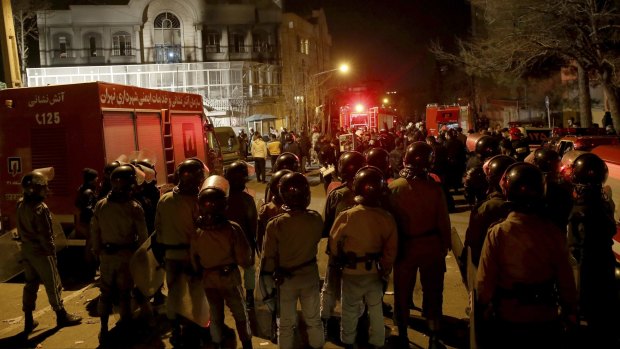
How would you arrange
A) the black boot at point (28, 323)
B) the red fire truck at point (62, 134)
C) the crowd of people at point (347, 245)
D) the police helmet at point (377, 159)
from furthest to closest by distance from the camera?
the red fire truck at point (62, 134), the police helmet at point (377, 159), the black boot at point (28, 323), the crowd of people at point (347, 245)

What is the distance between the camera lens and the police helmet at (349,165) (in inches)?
250

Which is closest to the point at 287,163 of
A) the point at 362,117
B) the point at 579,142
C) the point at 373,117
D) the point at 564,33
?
the point at 579,142

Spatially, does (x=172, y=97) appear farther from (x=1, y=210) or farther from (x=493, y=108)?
(x=493, y=108)

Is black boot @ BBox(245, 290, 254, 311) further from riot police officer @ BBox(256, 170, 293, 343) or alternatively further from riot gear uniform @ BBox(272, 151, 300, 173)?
riot gear uniform @ BBox(272, 151, 300, 173)

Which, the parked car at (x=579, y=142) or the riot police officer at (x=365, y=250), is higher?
the parked car at (x=579, y=142)

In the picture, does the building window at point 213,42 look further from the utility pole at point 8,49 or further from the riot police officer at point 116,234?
the riot police officer at point 116,234

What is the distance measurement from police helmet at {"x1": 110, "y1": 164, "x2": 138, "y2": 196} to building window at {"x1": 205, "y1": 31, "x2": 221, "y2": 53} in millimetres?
44200

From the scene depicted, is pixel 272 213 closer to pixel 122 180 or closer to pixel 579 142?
pixel 122 180

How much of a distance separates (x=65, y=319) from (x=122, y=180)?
6.69 feet

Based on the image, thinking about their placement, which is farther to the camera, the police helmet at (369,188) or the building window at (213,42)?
the building window at (213,42)

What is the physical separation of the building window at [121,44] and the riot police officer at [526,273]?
47530 millimetres

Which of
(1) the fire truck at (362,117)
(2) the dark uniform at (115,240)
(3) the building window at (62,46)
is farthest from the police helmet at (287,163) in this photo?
(3) the building window at (62,46)

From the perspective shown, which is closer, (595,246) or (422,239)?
(595,246)

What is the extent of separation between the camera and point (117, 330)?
6.49 meters
